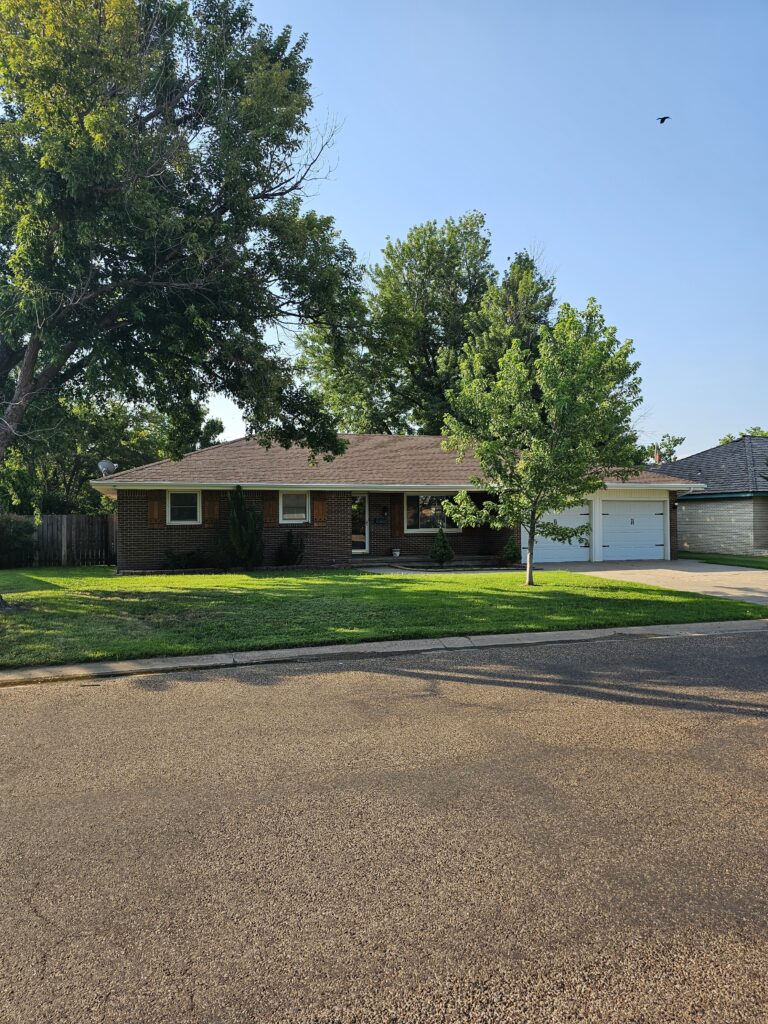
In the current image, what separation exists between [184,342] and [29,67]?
4.72 meters

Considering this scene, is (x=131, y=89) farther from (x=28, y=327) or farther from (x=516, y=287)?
(x=516, y=287)

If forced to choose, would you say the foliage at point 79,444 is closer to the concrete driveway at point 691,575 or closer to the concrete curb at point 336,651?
the concrete curb at point 336,651

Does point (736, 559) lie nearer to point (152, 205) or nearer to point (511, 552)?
point (511, 552)

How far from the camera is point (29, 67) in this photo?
10.2 m

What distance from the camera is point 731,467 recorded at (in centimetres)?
2700

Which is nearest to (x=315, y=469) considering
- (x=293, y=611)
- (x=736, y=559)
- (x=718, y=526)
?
(x=293, y=611)

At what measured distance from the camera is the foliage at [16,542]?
21.6m

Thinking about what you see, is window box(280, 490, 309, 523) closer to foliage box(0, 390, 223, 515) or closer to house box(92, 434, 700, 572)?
house box(92, 434, 700, 572)

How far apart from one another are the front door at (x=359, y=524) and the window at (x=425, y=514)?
4.76 feet

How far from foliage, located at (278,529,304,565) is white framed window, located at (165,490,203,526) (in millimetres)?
2644

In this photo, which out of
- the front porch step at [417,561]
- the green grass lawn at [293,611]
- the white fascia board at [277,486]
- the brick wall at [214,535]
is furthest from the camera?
the front porch step at [417,561]

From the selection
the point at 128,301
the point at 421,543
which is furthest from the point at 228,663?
the point at 421,543

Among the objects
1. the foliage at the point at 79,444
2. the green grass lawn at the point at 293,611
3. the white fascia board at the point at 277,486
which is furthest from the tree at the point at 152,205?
the white fascia board at the point at 277,486

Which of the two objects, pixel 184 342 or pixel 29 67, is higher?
pixel 29 67
